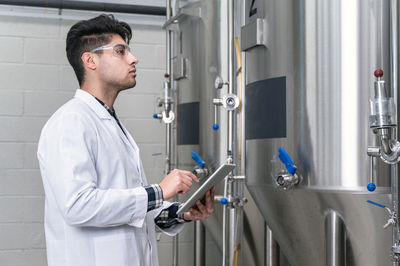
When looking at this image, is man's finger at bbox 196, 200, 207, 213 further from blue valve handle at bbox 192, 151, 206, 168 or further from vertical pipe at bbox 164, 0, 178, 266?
vertical pipe at bbox 164, 0, 178, 266

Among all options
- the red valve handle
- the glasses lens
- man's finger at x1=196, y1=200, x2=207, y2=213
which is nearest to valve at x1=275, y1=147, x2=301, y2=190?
man's finger at x1=196, y1=200, x2=207, y2=213

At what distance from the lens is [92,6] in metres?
2.98

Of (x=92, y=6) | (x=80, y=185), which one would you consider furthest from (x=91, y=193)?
(x=92, y=6)

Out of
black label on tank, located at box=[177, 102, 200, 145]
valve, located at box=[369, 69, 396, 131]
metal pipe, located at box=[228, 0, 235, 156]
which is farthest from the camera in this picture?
black label on tank, located at box=[177, 102, 200, 145]

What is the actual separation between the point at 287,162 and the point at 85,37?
71 cm

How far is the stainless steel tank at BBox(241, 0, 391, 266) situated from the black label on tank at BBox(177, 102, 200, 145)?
2.16 feet

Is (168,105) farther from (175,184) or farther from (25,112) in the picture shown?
(175,184)

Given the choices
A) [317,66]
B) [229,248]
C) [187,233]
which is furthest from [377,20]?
[187,233]

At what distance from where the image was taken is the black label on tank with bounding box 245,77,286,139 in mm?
1502

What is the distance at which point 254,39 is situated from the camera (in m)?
1.64

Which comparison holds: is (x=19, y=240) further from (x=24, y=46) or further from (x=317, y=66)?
(x=317, y=66)

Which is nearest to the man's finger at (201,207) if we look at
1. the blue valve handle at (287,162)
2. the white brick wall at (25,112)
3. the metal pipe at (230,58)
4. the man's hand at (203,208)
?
the man's hand at (203,208)

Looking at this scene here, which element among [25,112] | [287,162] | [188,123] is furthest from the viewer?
[25,112]

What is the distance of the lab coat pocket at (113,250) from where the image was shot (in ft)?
4.38
